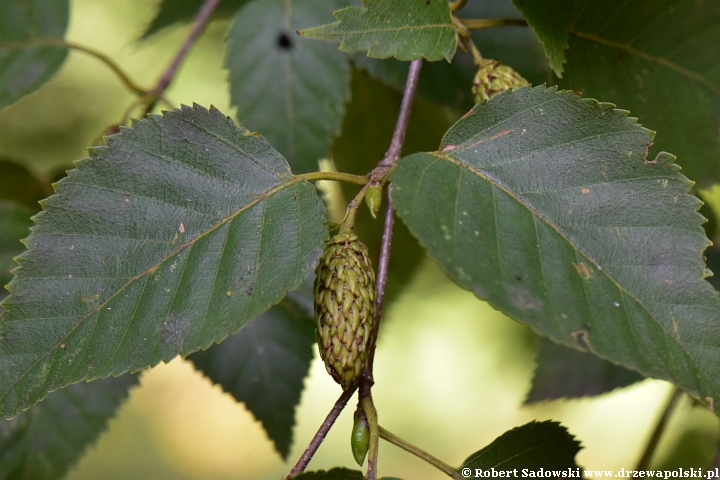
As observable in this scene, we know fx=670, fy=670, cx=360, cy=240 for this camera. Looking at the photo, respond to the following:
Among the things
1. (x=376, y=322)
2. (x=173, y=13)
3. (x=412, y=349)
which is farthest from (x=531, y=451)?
(x=412, y=349)

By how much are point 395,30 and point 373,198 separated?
0.53 ft

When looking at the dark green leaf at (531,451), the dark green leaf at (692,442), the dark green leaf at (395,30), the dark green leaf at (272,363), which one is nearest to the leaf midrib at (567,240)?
the dark green leaf at (395,30)

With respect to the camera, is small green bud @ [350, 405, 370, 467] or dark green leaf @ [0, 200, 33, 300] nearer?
small green bud @ [350, 405, 370, 467]

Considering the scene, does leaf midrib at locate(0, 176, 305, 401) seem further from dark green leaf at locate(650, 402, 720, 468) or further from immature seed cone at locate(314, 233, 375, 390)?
dark green leaf at locate(650, 402, 720, 468)

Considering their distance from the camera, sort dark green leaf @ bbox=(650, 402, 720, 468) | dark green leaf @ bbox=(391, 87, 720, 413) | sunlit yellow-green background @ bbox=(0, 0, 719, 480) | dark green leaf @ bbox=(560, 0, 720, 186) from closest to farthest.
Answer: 1. dark green leaf @ bbox=(391, 87, 720, 413)
2. dark green leaf @ bbox=(560, 0, 720, 186)
3. dark green leaf @ bbox=(650, 402, 720, 468)
4. sunlit yellow-green background @ bbox=(0, 0, 719, 480)

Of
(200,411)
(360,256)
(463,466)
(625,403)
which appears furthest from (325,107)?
(200,411)

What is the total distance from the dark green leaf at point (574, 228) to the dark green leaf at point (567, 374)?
2.20 feet

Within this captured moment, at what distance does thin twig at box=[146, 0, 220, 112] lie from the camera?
108 cm

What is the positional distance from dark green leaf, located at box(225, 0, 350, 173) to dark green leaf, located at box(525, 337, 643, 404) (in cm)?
57

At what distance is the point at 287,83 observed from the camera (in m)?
1.06

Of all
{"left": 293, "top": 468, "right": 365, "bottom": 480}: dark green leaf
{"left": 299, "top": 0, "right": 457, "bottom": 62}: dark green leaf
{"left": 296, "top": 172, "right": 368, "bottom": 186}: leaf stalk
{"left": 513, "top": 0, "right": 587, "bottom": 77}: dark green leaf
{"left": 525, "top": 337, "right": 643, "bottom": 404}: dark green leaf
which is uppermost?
{"left": 513, "top": 0, "right": 587, "bottom": 77}: dark green leaf

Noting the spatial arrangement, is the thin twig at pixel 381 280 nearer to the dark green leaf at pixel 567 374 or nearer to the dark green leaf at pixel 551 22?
the dark green leaf at pixel 551 22

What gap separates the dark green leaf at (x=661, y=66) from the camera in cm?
78

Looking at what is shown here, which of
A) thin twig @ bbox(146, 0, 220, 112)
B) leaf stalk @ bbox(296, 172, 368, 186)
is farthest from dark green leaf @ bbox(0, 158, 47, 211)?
leaf stalk @ bbox(296, 172, 368, 186)
